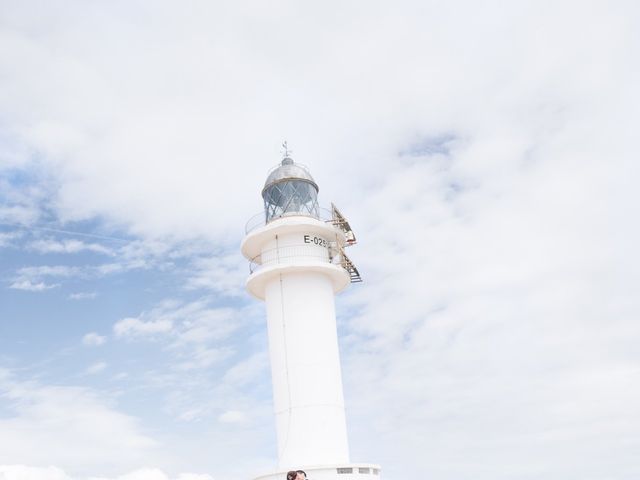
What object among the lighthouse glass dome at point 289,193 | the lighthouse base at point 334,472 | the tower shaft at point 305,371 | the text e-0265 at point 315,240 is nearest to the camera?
the lighthouse base at point 334,472

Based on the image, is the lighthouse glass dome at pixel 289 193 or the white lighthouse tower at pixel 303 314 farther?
the lighthouse glass dome at pixel 289 193

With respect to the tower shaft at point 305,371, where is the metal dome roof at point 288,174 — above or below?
above

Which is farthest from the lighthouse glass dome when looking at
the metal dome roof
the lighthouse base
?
the lighthouse base

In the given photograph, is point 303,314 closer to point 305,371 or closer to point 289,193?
point 305,371

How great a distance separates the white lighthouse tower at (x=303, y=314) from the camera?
65.4ft

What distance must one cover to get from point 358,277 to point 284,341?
4179 millimetres

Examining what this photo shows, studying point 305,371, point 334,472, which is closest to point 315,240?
point 305,371

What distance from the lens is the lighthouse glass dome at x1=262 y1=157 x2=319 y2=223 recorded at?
23.2m

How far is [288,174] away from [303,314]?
5.35 meters

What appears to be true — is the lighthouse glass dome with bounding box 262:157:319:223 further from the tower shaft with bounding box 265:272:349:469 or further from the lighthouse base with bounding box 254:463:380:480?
the lighthouse base with bounding box 254:463:380:480

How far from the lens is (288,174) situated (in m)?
23.5

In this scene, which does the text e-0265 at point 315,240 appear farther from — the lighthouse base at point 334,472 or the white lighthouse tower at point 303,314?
the lighthouse base at point 334,472

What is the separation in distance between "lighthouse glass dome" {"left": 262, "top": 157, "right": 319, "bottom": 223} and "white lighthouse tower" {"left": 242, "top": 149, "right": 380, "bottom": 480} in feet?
0.12

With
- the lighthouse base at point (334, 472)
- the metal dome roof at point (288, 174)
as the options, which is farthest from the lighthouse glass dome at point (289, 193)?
the lighthouse base at point (334, 472)
